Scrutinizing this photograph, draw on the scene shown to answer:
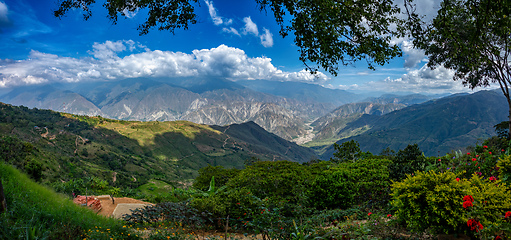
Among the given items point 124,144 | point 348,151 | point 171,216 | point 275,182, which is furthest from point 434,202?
point 124,144

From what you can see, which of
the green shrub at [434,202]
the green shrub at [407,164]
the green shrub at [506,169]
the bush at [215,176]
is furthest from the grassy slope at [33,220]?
the green shrub at [407,164]

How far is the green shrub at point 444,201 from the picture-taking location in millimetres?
4215

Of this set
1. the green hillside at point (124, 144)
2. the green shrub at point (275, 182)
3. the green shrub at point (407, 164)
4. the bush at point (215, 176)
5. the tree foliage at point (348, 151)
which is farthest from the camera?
the green hillside at point (124, 144)

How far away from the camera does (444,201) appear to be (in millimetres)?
4441

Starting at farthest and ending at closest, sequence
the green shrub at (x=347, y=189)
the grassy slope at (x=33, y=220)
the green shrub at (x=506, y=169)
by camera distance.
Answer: the green shrub at (x=347, y=189)
the green shrub at (x=506, y=169)
the grassy slope at (x=33, y=220)

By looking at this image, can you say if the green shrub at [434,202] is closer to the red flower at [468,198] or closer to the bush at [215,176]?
the red flower at [468,198]

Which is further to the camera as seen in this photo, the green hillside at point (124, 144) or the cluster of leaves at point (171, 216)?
the green hillside at point (124, 144)

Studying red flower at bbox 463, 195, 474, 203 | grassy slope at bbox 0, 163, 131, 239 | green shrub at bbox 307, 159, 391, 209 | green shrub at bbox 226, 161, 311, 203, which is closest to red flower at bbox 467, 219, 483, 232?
red flower at bbox 463, 195, 474, 203

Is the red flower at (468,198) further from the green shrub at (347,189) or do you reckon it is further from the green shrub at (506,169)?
the green shrub at (347,189)

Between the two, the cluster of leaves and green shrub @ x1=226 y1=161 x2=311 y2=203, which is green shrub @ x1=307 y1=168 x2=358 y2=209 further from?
the cluster of leaves

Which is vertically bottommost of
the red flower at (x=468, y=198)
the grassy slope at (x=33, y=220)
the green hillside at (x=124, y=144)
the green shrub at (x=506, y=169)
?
the green hillside at (x=124, y=144)

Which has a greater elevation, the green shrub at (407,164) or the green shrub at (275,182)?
the green shrub at (407,164)

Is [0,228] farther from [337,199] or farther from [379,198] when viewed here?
[379,198]

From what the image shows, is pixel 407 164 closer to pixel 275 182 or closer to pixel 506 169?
pixel 506 169
